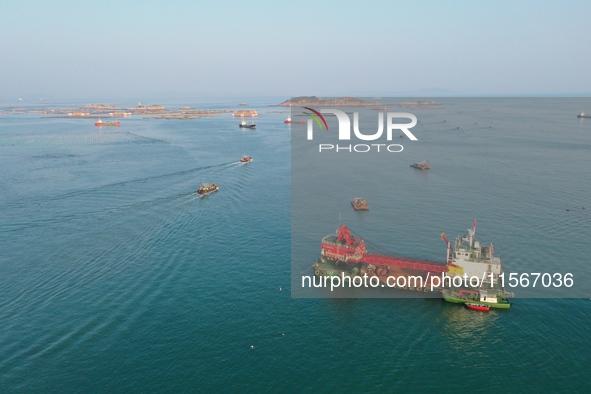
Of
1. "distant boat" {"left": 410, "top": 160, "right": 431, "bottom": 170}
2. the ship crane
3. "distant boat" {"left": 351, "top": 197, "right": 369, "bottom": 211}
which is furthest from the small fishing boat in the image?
"distant boat" {"left": 410, "top": 160, "right": 431, "bottom": 170}

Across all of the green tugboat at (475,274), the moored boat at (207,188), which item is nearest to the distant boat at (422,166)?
the moored boat at (207,188)

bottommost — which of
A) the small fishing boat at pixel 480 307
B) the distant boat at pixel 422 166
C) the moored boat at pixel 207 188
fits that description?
the small fishing boat at pixel 480 307

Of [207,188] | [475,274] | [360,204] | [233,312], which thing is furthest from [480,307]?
[207,188]

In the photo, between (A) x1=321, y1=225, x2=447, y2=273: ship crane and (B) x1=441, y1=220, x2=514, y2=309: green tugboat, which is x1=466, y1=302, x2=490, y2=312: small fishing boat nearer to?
(B) x1=441, y1=220, x2=514, y2=309: green tugboat

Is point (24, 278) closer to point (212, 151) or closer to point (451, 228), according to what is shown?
point (451, 228)

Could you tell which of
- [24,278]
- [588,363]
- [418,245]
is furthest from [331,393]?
[24,278]

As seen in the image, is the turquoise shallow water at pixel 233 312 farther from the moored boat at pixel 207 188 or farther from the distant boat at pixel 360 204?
the moored boat at pixel 207 188

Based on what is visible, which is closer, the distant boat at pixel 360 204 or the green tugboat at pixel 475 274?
the green tugboat at pixel 475 274
